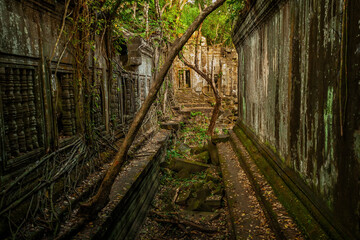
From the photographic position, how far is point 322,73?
207 cm

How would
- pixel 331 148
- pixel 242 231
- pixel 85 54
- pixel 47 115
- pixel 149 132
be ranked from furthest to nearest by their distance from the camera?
1. pixel 149 132
2. pixel 85 54
3. pixel 47 115
4. pixel 242 231
5. pixel 331 148

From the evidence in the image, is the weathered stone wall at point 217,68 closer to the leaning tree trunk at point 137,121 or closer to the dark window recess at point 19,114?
the dark window recess at point 19,114

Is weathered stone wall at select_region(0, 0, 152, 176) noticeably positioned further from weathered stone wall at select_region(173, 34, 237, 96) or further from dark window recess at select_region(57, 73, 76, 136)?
weathered stone wall at select_region(173, 34, 237, 96)

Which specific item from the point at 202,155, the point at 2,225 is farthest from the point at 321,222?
the point at 202,155

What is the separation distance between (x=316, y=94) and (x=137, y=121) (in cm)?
209

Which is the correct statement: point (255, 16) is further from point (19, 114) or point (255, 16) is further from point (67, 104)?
point (19, 114)

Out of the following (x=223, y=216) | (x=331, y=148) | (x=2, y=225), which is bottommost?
(x=223, y=216)

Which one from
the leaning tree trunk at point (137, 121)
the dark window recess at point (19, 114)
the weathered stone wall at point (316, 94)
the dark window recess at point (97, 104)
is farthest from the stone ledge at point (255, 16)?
the dark window recess at point (19, 114)

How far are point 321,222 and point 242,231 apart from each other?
1.00 meters

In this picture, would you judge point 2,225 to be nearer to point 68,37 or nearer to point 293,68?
point 68,37

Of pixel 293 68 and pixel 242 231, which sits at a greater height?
pixel 293 68

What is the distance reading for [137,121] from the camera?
3223 millimetres

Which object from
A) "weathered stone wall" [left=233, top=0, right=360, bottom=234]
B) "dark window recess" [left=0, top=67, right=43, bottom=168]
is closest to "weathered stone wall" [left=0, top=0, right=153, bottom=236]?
"dark window recess" [left=0, top=67, right=43, bottom=168]

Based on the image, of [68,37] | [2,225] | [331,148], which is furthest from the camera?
[68,37]
